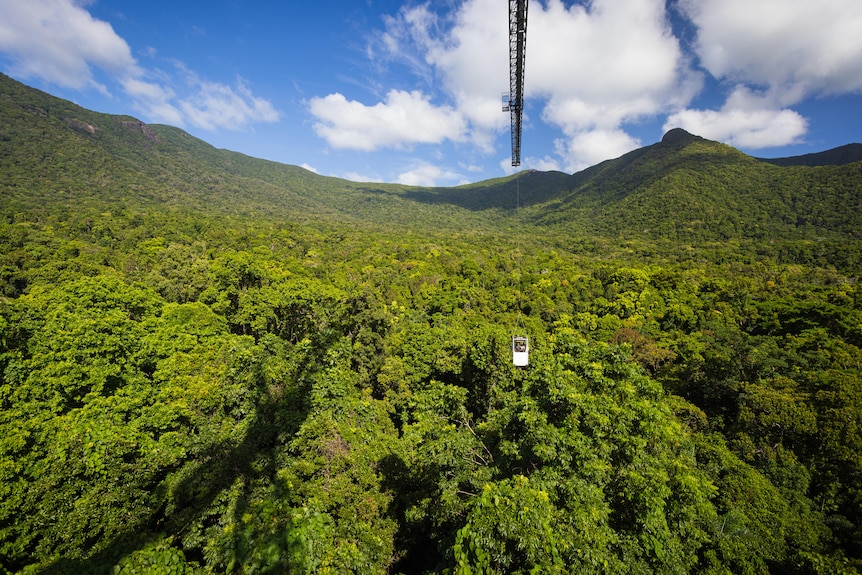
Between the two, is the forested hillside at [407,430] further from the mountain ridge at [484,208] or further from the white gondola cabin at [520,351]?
the mountain ridge at [484,208]

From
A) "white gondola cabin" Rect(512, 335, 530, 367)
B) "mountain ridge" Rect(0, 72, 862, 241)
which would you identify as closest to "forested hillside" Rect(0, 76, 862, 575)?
"white gondola cabin" Rect(512, 335, 530, 367)

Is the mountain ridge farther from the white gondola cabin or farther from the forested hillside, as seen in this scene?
the white gondola cabin

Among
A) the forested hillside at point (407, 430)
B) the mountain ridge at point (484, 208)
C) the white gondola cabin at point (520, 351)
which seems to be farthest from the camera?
the mountain ridge at point (484, 208)

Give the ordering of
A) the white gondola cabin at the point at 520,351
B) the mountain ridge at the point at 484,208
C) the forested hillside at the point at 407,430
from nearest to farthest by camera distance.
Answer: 1. the forested hillside at the point at 407,430
2. the white gondola cabin at the point at 520,351
3. the mountain ridge at the point at 484,208

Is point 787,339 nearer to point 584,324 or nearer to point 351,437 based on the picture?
point 584,324

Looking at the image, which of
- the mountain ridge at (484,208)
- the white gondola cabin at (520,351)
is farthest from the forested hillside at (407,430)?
the mountain ridge at (484,208)

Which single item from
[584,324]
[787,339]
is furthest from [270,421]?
[787,339]

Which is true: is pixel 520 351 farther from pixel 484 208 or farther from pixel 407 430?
pixel 484 208

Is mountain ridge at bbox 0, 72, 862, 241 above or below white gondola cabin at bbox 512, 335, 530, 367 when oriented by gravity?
above

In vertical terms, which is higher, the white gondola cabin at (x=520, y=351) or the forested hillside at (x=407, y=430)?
the white gondola cabin at (x=520, y=351)
